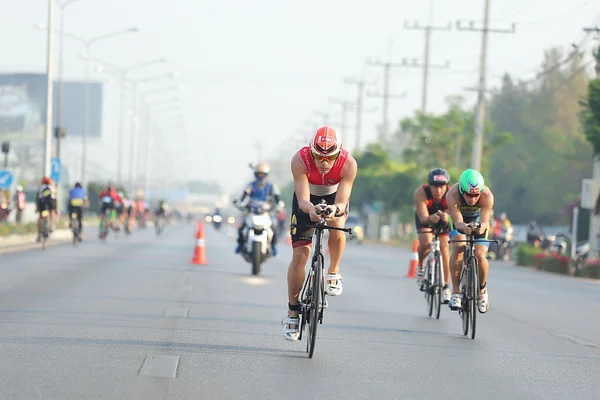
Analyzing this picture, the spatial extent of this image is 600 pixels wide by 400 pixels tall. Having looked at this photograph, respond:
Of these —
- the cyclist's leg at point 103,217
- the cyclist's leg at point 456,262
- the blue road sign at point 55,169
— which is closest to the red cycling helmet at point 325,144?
the cyclist's leg at point 456,262

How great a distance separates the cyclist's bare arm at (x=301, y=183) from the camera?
37.2ft

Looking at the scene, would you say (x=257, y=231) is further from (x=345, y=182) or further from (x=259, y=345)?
(x=345, y=182)

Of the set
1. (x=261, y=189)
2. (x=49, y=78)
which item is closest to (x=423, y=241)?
(x=261, y=189)

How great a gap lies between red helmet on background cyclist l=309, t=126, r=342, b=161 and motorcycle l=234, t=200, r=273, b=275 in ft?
41.4

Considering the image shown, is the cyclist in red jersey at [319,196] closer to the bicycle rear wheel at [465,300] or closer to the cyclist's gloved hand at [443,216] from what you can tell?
A: the bicycle rear wheel at [465,300]

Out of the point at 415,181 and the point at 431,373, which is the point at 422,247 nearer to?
the point at 431,373

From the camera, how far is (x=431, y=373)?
1084 centimetres

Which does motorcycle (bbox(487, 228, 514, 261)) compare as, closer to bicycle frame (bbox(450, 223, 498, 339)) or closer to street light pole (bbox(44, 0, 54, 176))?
street light pole (bbox(44, 0, 54, 176))

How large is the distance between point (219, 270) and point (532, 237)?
28.6 m

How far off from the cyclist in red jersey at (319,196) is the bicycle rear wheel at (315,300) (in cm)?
21

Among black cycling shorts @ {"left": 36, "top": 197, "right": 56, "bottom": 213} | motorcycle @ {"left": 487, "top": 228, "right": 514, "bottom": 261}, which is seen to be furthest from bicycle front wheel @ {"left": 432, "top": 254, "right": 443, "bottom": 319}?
motorcycle @ {"left": 487, "top": 228, "right": 514, "bottom": 261}

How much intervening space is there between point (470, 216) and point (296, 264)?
3.65 metres

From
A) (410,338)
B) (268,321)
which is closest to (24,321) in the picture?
(268,321)

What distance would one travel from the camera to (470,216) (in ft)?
49.0
